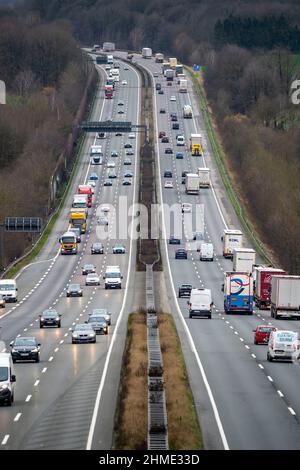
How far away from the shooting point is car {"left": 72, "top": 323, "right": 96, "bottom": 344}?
66812mm

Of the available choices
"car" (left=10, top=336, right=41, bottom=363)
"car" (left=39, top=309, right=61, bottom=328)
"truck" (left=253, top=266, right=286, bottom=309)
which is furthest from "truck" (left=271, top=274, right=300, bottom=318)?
"car" (left=10, top=336, right=41, bottom=363)

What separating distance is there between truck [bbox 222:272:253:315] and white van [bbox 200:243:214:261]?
36572 millimetres

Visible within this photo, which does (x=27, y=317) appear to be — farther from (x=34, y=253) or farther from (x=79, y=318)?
(x=34, y=253)

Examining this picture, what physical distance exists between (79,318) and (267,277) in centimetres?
1306

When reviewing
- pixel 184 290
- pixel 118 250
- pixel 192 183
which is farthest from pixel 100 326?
pixel 192 183

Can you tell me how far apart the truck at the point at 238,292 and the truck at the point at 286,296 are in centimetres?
234

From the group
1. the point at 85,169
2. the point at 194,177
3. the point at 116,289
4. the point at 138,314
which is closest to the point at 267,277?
the point at 138,314

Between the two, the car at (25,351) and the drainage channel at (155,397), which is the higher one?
the drainage channel at (155,397)

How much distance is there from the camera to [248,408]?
46500 millimetres

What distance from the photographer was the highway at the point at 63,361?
4200 cm

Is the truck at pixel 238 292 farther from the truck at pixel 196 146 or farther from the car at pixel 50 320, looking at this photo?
the truck at pixel 196 146

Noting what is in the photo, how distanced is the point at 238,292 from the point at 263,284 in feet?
13.8

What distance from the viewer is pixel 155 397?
44.7 meters

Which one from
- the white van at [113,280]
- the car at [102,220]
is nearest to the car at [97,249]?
the car at [102,220]
